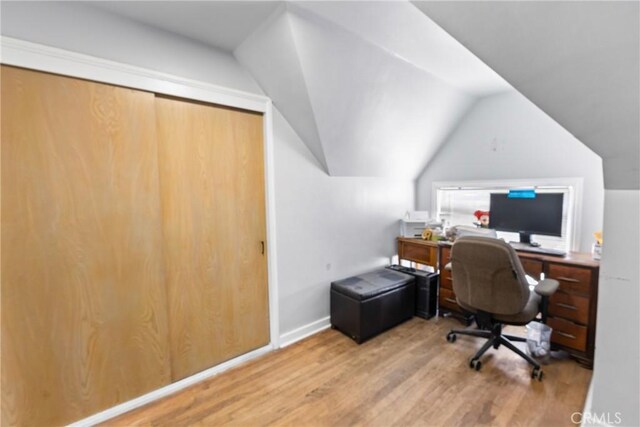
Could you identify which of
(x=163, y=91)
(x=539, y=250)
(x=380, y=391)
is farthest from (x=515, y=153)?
(x=163, y=91)

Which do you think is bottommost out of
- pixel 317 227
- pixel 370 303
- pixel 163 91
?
pixel 370 303

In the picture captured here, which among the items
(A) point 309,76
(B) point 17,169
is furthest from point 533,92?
(B) point 17,169

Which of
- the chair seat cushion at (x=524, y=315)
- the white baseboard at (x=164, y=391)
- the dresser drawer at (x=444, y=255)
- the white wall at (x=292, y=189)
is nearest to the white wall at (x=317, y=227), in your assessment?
the white wall at (x=292, y=189)

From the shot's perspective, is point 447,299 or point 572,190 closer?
point 572,190

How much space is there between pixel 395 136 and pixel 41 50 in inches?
104

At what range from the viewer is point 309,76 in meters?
1.90

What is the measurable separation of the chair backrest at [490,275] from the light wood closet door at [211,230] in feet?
5.32

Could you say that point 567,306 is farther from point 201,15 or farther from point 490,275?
point 201,15

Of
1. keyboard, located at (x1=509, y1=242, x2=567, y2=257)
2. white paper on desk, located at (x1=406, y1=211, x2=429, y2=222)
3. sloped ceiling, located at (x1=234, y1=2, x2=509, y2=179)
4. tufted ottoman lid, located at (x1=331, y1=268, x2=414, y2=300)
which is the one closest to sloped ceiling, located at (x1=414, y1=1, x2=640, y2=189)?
sloped ceiling, located at (x1=234, y1=2, x2=509, y2=179)

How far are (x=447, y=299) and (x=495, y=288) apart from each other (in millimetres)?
919

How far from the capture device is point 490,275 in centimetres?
197

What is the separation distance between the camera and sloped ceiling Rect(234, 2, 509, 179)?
1.70 m

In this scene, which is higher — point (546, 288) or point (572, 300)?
point (546, 288)

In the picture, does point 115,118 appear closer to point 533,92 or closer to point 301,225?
point 301,225
